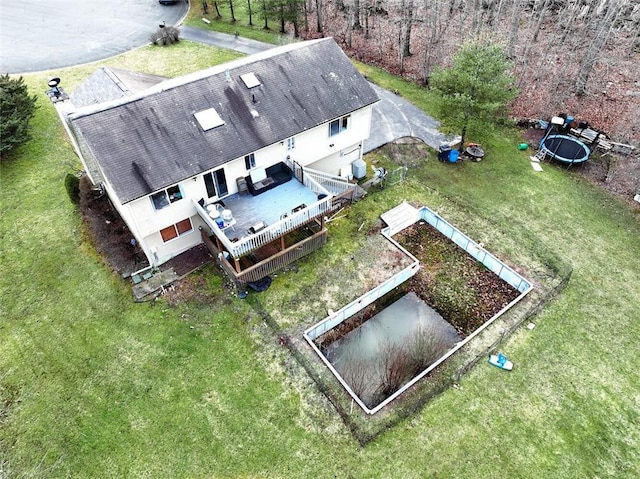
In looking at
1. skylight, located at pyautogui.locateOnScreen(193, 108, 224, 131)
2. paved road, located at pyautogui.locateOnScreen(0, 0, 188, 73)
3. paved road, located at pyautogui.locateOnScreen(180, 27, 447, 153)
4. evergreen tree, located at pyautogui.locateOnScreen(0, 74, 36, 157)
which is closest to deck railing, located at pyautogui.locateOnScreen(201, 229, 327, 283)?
skylight, located at pyautogui.locateOnScreen(193, 108, 224, 131)

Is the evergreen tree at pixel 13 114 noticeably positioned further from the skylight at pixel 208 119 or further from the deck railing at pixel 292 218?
the deck railing at pixel 292 218

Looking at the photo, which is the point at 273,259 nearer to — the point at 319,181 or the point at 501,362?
the point at 319,181

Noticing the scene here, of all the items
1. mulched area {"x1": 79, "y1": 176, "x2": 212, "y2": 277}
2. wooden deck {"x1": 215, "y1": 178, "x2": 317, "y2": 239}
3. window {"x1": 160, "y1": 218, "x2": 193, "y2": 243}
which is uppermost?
wooden deck {"x1": 215, "y1": 178, "x2": 317, "y2": 239}

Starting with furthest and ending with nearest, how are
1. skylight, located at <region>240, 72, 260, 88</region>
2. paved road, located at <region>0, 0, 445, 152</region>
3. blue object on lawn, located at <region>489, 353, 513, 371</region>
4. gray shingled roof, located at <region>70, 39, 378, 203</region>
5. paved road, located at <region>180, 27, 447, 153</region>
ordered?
paved road, located at <region>0, 0, 445, 152</region>, paved road, located at <region>180, 27, 447, 153</region>, skylight, located at <region>240, 72, 260, 88</region>, gray shingled roof, located at <region>70, 39, 378, 203</region>, blue object on lawn, located at <region>489, 353, 513, 371</region>

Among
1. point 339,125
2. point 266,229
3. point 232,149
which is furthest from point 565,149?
point 232,149

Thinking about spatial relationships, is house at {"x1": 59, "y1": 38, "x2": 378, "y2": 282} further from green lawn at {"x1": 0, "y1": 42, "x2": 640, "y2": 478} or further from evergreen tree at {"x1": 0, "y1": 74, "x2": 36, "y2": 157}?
evergreen tree at {"x1": 0, "y1": 74, "x2": 36, "y2": 157}

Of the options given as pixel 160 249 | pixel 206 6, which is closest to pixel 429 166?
pixel 160 249
